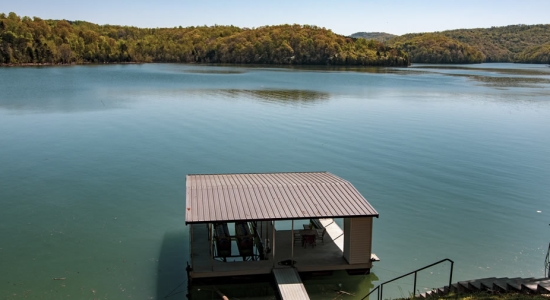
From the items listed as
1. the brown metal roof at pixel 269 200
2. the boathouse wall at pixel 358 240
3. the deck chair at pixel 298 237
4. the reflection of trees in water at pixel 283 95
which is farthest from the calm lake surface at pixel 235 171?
the reflection of trees in water at pixel 283 95

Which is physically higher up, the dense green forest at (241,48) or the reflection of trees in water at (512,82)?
Answer: the dense green forest at (241,48)

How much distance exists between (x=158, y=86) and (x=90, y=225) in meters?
52.5

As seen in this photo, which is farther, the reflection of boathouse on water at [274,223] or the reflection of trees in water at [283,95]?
the reflection of trees in water at [283,95]

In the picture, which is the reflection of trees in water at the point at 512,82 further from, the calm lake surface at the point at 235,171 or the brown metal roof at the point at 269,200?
the brown metal roof at the point at 269,200

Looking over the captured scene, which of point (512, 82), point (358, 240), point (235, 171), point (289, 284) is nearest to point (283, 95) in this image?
point (235, 171)

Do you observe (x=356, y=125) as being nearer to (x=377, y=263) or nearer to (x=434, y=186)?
(x=434, y=186)

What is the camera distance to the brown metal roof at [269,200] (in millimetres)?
12547

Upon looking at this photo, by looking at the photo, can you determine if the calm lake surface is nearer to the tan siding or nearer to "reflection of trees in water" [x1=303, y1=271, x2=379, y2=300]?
"reflection of trees in water" [x1=303, y1=271, x2=379, y2=300]

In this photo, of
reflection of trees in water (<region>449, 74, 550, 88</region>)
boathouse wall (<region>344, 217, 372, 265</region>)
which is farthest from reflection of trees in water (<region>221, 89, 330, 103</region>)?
reflection of trees in water (<region>449, 74, 550, 88</region>)

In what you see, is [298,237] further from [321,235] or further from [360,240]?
[360,240]

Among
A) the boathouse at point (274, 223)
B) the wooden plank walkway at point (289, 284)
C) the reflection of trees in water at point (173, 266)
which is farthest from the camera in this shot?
the reflection of trees in water at point (173, 266)

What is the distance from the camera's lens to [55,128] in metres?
33.8

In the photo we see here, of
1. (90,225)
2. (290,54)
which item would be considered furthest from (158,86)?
(290,54)

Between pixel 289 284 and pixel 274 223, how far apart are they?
2014mm
